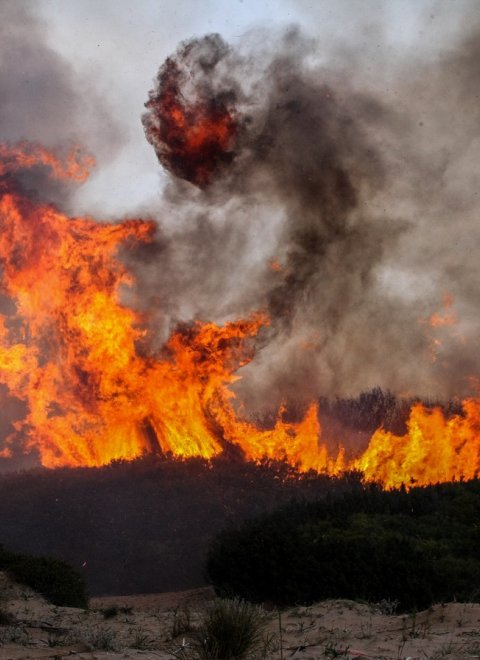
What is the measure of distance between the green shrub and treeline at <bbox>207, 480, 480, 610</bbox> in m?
2.54

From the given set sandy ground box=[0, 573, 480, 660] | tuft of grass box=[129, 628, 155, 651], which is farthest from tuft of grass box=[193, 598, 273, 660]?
tuft of grass box=[129, 628, 155, 651]

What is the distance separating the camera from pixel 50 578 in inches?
492

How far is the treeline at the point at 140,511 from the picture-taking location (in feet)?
58.4

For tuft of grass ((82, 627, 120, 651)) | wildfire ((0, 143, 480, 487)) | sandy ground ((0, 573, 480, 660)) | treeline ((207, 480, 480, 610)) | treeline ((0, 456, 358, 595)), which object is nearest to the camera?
sandy ground ((0, 573, 480, 660))

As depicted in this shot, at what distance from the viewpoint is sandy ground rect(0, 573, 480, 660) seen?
6945 mm

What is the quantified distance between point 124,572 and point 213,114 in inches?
671

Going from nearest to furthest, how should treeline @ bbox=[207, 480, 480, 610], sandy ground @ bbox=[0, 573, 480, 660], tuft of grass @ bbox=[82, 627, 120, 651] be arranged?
sandy ground @ bbox=[0, 573, 480, 660] < tuft of grass @ bbox=[82, 627, 120, 651] < treeline @ bbox=[207, 480, 480, 610]

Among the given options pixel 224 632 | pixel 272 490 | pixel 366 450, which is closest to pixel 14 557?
pixel 224 632

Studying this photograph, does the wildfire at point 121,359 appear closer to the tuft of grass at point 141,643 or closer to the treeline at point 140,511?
the treeline at point 140,511

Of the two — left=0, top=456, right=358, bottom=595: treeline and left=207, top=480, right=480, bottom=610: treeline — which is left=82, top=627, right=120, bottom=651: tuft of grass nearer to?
left=207, top=480, right=480, bottom=610: treeline

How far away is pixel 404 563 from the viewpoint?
461 inches

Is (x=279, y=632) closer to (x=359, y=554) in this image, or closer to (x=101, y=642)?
(x=101, y=642)

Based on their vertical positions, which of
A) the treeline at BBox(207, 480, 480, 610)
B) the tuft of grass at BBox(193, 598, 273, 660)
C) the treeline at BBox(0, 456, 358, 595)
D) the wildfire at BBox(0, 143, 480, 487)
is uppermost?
the wildfire at BBox(0, 143, 480, 487)

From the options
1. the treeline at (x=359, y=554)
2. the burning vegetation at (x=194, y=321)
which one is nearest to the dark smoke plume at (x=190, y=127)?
the burning vegetation at (x=194, y=321)
